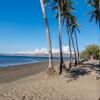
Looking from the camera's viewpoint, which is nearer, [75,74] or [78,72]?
[75,74]

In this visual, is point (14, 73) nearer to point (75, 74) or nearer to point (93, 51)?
point (75, 74)

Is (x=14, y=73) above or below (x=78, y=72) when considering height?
below

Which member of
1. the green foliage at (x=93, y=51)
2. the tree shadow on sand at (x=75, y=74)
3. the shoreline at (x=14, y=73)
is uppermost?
the green foliage at (x=93, y=51)

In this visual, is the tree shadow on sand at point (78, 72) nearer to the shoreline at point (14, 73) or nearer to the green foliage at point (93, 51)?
the shoreline at point (14, 73)

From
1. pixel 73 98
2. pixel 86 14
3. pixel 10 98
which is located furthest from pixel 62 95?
pixel 86 14

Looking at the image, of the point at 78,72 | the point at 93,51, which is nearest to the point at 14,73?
the point at 78,72

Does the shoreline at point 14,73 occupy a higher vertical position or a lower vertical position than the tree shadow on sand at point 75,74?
lower

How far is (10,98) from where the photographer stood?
31.1 feet

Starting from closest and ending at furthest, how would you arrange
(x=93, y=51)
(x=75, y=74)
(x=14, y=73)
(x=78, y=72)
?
(x=75, y=74)
(x=78, y=72)
(x=14, y=73)
(x=93, y=51)

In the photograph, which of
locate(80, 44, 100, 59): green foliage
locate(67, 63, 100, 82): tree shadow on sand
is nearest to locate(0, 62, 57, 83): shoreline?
locate(67, 63, 100, 82): tree shadow on sand

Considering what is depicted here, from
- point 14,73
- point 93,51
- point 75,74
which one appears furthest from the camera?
→ point 93,51

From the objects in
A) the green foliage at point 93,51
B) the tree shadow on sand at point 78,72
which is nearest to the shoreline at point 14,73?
the tree shadow on sand at point 78,72

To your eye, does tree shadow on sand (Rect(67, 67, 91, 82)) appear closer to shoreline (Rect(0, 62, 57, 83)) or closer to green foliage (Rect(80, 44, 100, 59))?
shoreline (Rect(0, 62, 57, 83))

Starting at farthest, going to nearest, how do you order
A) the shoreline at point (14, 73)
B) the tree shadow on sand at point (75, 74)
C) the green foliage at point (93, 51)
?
the green foliage at point (93, 51) → the shoreline at point (14, 73) → the tree shadow on sand at point (75, 74)
